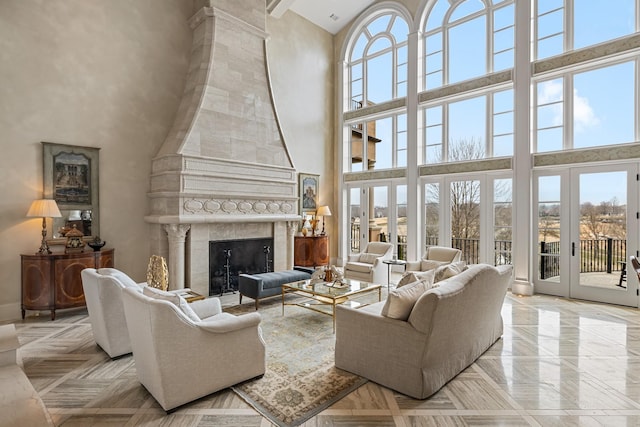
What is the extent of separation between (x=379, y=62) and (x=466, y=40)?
227 centimetres

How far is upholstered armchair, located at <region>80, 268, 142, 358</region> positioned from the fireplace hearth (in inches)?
100

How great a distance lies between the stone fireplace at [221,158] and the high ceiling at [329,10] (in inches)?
79.3

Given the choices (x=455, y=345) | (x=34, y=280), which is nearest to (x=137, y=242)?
(x=34, y=280)

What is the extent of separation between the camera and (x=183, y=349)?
2.52 meters

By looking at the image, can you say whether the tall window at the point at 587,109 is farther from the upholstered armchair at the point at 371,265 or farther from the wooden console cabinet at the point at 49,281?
the wooden console cabinet at the point at 49,281

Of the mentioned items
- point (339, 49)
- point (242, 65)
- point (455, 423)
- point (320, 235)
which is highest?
point (339, 49)

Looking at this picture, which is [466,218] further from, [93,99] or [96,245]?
[93,99]

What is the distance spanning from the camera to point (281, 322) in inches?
181

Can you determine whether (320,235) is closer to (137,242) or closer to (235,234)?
(235,234)

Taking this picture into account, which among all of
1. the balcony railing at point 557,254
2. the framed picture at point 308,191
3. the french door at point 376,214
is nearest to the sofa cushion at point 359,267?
the french door at point 376,214

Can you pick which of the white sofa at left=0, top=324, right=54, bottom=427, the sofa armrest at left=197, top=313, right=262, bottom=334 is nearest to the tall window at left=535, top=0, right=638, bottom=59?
the sofa armrest at left=197, top=313, right=262, bottom=334

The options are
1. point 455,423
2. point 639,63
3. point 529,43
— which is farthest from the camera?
point 529,43

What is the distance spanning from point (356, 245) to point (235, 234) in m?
3.92

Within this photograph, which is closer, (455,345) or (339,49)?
(455,345)
